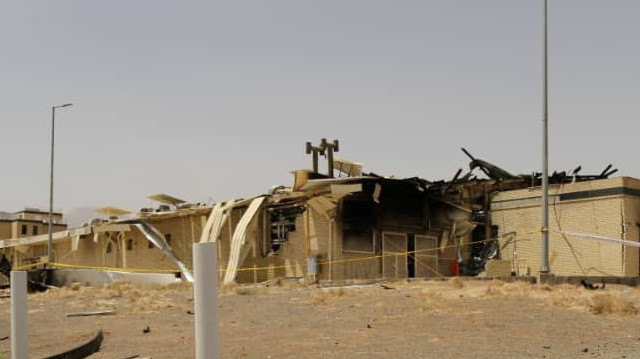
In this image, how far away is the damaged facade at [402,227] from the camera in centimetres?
2850

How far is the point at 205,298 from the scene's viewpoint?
4.49 meters

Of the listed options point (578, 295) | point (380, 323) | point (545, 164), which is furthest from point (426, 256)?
point (380, 323)

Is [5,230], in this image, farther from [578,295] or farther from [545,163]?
[578,295]

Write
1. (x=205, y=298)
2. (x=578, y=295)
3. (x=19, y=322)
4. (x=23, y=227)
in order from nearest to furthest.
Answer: (x=205, y=298) < (x=19, y=322) < (x=578, y=295) < (x=23, y=227)

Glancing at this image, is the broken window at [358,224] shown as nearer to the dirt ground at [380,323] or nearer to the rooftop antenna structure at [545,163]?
the dirt ground at [380,323]

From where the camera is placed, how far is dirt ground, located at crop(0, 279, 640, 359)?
1141cm

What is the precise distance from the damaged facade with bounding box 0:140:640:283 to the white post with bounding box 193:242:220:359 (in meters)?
23.2

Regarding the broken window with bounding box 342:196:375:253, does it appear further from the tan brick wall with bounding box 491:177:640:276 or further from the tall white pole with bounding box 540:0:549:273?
the tall white pole with bounding box 540:0:549:273

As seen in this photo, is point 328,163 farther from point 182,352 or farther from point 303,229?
point 182,352

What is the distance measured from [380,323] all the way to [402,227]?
16214mm

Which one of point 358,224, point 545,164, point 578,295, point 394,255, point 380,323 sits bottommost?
point 380,323

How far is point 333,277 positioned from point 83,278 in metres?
10.9

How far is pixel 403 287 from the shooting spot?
20875 mm

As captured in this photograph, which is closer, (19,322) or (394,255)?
(19,322)
